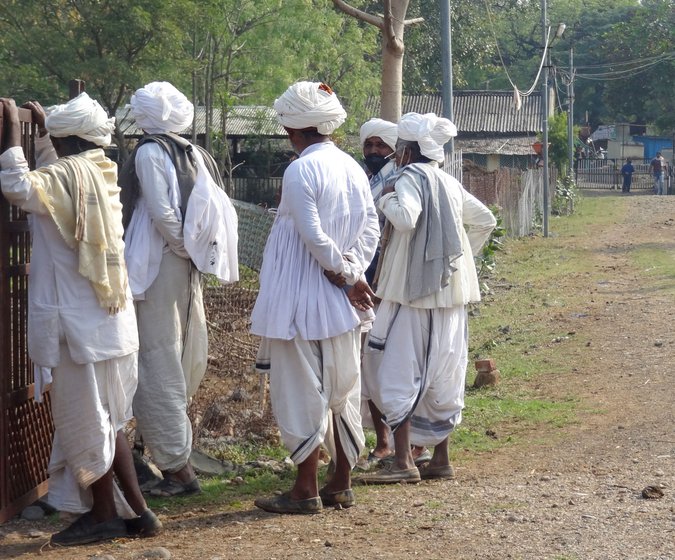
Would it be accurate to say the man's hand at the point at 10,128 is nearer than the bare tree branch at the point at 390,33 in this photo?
Yes

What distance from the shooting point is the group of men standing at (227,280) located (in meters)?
4.53

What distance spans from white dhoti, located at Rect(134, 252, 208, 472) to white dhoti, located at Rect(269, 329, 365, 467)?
19.0 inches

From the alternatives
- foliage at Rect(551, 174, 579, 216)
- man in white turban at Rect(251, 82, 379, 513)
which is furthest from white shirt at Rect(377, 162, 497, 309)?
foliage at Rect(551, 174, 579, 216)

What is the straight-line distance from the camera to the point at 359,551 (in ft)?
14.8

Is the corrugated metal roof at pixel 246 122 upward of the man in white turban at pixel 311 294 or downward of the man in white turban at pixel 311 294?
upward

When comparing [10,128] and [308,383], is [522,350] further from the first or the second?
[10,128]

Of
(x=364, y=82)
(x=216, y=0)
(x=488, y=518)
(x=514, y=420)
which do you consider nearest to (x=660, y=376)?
(x=514, y=420)

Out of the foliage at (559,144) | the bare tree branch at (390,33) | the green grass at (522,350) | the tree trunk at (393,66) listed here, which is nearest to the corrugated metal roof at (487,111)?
the foliage at (559,144)

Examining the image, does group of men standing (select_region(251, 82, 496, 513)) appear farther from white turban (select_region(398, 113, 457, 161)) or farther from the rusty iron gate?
the rusty iron gate

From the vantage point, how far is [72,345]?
449 cm

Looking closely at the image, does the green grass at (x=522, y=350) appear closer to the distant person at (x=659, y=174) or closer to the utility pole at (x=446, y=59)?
the utility pole at (x=446, y=59)

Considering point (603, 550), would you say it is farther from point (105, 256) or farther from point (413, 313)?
point (105, 256)

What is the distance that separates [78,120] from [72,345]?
939mm

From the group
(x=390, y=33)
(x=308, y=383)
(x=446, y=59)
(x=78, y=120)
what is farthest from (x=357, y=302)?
(x=446, y=59)
